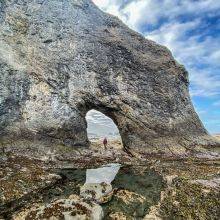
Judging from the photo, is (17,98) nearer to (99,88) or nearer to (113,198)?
(99,88)

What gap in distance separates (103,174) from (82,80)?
14.9 meters

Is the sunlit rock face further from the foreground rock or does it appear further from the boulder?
the foreground rock

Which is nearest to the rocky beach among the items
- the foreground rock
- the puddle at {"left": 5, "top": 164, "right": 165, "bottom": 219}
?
the puddle at {"left": 5, "top": 164, "right": 165, "bottom": 219}

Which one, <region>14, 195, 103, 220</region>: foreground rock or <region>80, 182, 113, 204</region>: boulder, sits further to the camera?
<region>80, 182, 113, 204</region>: boulder

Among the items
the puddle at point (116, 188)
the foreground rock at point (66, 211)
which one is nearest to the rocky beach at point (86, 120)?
the puddle at point (116, 188)

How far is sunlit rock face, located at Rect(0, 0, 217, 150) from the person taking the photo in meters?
41.0

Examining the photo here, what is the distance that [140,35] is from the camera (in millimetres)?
52594

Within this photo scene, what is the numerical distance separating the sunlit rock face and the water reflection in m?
6.75

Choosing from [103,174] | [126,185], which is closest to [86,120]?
[103,174]

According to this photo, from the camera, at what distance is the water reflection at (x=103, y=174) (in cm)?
3191

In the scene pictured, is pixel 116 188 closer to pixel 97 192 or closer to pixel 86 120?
pixel 97 192

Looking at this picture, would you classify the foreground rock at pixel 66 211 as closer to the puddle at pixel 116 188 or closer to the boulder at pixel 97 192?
the puddle at pixel 116 188

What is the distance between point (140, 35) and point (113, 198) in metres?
30.6

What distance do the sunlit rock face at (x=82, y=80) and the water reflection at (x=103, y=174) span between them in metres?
6.75
